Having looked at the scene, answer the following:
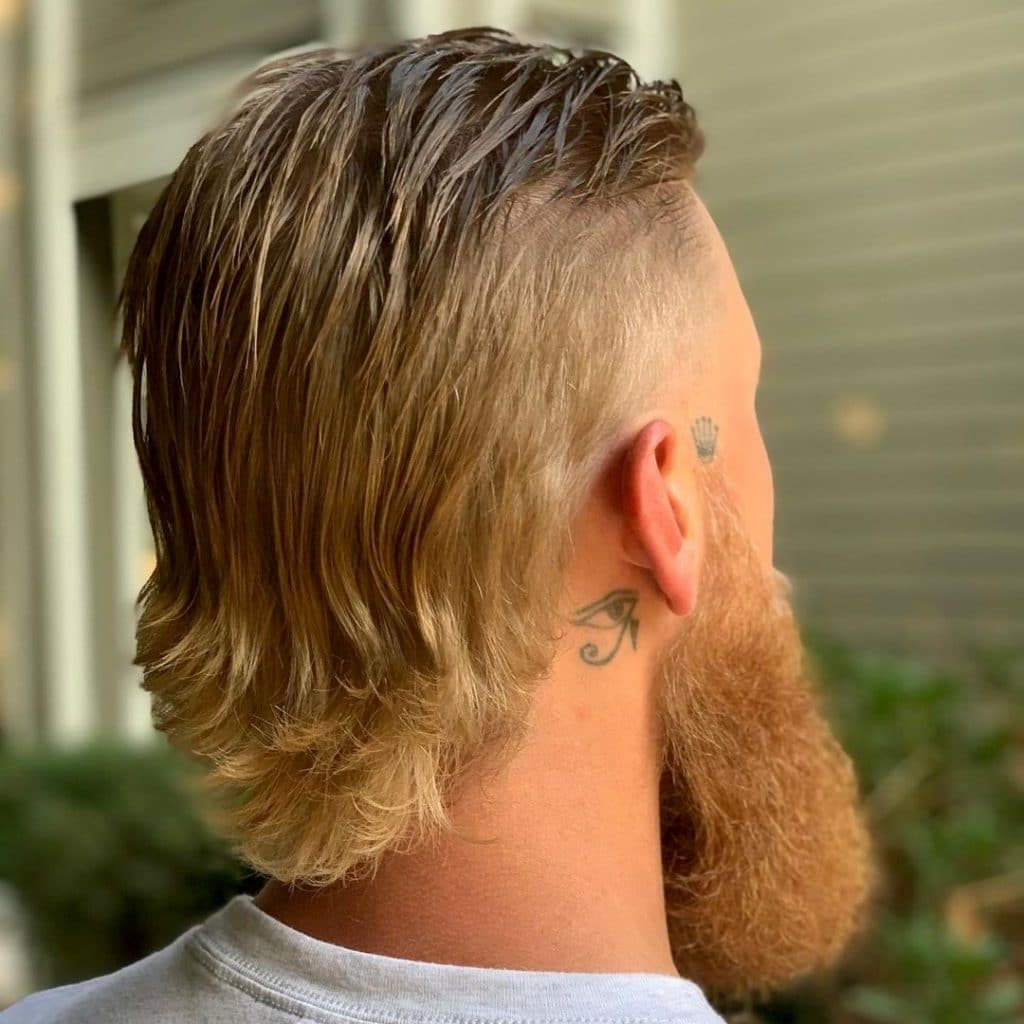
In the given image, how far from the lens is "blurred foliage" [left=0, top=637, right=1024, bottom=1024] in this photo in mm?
2250

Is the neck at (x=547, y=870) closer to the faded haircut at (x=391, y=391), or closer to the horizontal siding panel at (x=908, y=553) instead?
the faded haircut at (x=391, y=391)

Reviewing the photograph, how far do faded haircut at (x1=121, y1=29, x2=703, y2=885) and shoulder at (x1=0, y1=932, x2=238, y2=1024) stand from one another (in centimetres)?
10

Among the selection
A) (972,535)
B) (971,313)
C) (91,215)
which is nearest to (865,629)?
(972,535)

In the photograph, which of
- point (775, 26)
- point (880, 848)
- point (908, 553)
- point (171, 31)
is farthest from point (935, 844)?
point (775, 26)

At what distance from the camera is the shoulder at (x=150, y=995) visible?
1015mm

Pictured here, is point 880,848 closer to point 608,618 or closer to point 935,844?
point 935,844

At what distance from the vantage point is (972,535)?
10.3 ft

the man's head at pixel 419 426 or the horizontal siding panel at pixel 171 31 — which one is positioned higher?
the horizontal siding panel at pixel 171 31

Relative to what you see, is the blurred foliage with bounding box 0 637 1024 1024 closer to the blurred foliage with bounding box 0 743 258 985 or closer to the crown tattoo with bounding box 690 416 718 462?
the blurred foliage with bounding box 0 743 258 985

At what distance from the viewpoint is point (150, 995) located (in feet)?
3.41

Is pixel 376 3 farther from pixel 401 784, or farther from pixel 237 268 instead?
pixel 401 784

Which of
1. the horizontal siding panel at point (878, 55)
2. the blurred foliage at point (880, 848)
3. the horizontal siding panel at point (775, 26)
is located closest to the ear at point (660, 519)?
the blurred foliage at point (880, 848)

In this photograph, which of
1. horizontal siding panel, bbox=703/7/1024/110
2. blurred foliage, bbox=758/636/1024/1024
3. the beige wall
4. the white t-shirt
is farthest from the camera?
the beige wall

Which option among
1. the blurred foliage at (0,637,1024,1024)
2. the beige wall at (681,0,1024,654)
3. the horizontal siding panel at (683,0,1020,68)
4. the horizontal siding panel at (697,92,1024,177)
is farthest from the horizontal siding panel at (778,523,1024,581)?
the horizontal siding panel at (683,0,1020,68)
